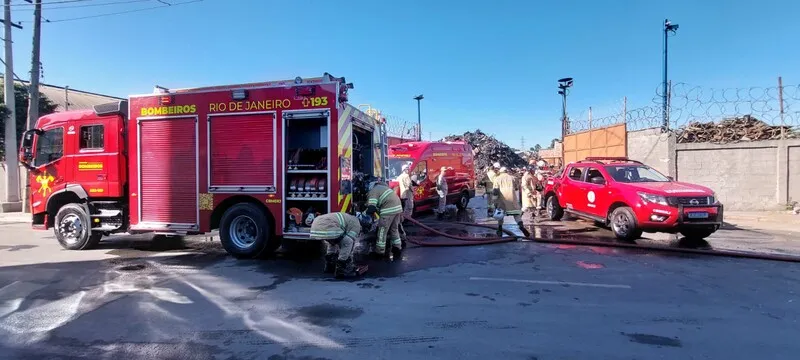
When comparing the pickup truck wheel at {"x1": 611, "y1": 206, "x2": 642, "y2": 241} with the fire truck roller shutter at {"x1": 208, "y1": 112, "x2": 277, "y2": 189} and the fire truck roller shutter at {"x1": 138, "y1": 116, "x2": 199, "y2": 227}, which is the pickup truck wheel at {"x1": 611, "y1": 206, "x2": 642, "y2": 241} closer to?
the fire truck roller shutter at {"x1": 208, "y1": 112, "x2": 277, "y2": 189}

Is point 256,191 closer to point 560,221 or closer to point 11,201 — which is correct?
point 560,221

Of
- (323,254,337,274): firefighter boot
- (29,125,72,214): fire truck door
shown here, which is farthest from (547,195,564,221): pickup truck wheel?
(29,125,72,214): fire truck door

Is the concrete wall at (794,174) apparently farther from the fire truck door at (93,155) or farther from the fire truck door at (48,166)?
the fire truck door at (48,166)

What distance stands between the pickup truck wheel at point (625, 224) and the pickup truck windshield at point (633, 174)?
0.72 meters

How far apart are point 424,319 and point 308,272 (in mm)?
2640

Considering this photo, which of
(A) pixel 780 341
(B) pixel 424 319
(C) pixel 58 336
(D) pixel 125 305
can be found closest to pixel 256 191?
(D) pixel 125 305

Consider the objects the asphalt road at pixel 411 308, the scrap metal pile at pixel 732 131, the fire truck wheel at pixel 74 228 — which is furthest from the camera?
the scrap metal pile at pixel 732 131

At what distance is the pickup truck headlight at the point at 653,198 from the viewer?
27.1 ft

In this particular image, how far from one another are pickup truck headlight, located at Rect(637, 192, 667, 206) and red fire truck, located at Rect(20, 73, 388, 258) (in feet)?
16.9

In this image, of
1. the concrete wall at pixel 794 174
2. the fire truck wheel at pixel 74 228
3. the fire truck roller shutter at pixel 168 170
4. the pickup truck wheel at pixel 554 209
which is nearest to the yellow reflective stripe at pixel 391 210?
the fire truck roller shutter at pixel 168 170

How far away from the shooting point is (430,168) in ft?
44.9

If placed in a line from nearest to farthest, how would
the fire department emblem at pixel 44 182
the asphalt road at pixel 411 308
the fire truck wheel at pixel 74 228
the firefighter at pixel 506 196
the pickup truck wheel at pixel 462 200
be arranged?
1. the asphalt road at pixel 411 308
2. the fire truck wheel at pixel 74 228
3. the fire department emblem at pixel 44 182
4. the firefighter at pixel 506 196
5. the pickup truck wheel at pixel 462 200

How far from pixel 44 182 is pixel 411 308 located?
8019mm

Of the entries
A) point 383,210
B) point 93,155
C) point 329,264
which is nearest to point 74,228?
point 93,155
